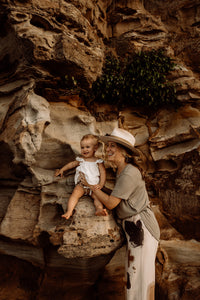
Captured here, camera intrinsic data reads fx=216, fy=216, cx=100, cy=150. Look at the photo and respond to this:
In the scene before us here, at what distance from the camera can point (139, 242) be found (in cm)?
301

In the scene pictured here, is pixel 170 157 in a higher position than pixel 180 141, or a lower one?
lower

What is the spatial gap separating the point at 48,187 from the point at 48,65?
89.5 inches

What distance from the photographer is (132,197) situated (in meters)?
3.08

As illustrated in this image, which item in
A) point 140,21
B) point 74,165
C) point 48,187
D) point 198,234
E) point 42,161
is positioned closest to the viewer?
point 74,165

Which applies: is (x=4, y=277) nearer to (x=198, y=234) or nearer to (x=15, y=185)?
(x=15, y=185)

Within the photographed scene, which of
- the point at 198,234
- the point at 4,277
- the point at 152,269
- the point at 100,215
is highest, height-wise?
the point at 100,215

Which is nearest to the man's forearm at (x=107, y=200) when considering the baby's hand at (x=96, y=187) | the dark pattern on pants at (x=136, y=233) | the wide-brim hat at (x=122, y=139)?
the baby's hand at (x=96, y=187)

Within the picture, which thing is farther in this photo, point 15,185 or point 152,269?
point 15,185

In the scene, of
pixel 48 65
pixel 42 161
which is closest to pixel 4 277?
pixel 42 161

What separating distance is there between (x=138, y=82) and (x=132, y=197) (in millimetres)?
3679

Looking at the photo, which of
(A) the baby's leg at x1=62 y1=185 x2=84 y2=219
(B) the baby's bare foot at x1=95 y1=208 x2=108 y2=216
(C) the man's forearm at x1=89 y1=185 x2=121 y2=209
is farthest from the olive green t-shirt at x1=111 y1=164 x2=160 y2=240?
(A) the baby's leg at x1=62 y1=185 x2=84 y2=219

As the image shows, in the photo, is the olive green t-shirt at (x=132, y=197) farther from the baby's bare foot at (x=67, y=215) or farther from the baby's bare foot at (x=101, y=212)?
the baby's bare foot at (x=67, y=215)

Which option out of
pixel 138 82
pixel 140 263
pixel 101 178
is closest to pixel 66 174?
pixel 101 178

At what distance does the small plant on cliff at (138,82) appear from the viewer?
221 inches
